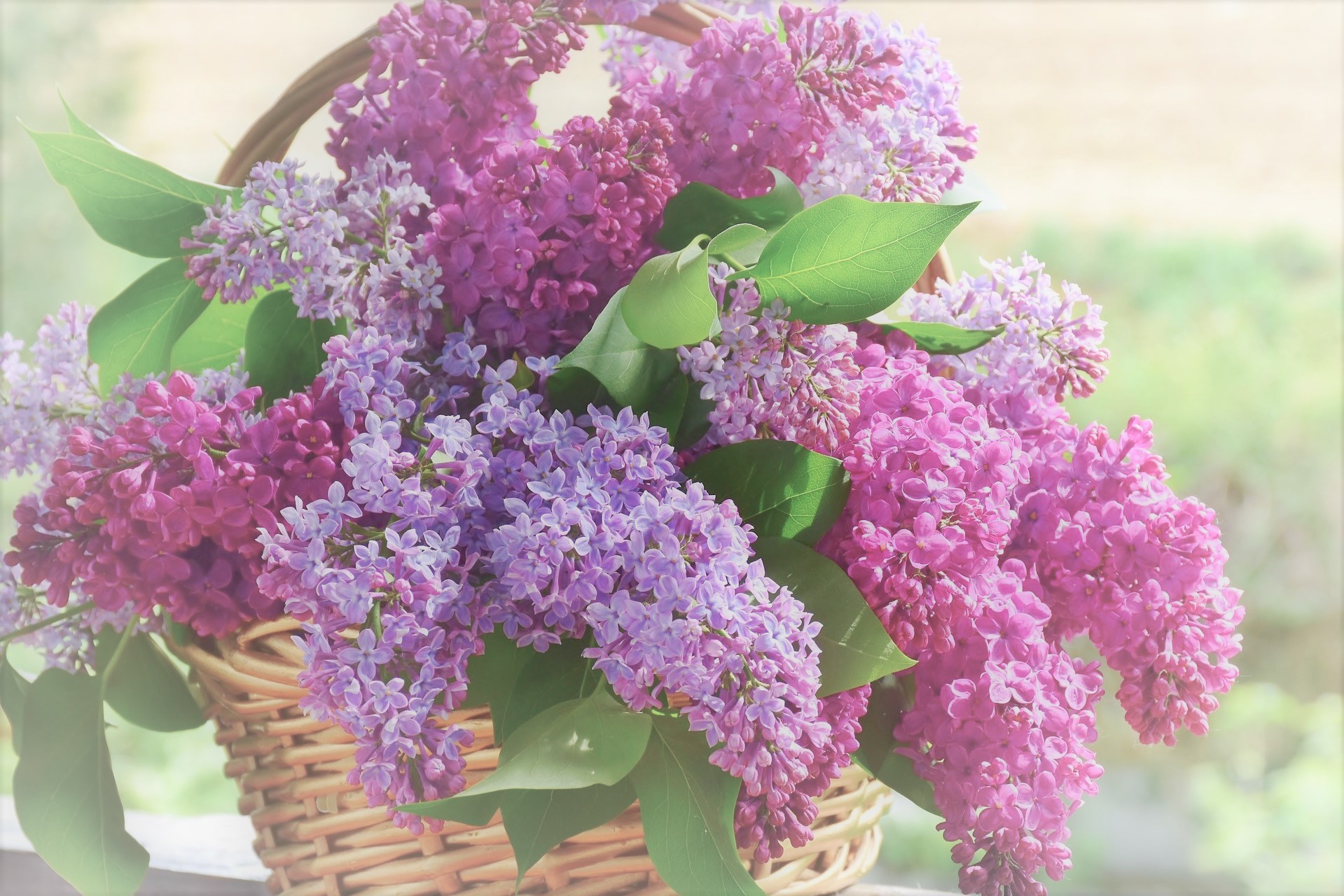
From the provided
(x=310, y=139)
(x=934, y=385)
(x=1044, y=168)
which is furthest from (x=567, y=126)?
(x=310, y=139)

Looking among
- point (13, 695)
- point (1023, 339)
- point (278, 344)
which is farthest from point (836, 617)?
point (13, 695)

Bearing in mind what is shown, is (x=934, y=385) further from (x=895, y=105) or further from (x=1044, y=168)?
(x=1044, y=168)

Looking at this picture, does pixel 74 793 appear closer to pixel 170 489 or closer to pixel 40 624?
pixel 40 624

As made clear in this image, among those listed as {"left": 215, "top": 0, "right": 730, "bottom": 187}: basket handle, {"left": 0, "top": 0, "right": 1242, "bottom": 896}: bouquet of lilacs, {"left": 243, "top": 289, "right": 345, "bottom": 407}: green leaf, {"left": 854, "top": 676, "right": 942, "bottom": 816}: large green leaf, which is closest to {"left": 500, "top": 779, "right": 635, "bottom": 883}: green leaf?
{"left": 0, "top": 0, "right": 1242, "bottom": 896}: bouquet of lilacs

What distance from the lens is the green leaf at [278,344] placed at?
0.48m

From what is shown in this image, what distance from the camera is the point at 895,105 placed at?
479mm

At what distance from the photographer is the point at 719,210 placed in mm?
459

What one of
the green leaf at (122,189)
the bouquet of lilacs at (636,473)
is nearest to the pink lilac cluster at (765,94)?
the bouquet of lilacs at (636,473)

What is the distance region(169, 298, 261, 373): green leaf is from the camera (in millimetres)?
552

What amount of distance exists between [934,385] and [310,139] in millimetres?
3545

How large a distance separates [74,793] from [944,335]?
17.6 inches

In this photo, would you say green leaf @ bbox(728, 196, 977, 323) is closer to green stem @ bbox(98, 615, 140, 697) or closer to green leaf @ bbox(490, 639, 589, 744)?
green leaf @ bbox(490, 639, 589, 744)

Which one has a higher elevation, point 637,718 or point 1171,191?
point 1171,191

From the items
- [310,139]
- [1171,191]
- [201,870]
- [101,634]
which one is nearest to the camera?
[101,634]
